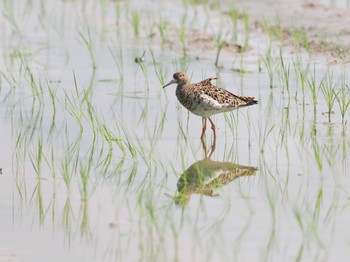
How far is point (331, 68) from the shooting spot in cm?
1104

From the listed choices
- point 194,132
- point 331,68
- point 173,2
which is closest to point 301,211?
point 194,132

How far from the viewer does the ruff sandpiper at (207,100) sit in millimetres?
9086

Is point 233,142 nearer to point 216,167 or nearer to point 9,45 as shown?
point 216,167

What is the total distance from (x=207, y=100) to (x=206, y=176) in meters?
1.48

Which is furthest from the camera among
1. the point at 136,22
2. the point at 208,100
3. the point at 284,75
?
the point at 136,22

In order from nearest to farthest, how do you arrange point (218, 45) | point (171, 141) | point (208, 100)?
point (171, 141) < point (208, 100) < point (218, 45)

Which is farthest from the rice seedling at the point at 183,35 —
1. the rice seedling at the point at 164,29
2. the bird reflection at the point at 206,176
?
the bird reflection at the point at 206,176

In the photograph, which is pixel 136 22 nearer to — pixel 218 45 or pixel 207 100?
pixel 218 45

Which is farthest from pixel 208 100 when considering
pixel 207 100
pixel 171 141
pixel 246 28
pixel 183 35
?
pixel 246 28

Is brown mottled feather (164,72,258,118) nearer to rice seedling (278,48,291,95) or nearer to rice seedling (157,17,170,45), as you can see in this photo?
rice seedling (278,48,291,95)

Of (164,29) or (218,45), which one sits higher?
(164,29)

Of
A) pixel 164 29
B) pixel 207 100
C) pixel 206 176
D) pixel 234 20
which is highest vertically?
pixel 234 20

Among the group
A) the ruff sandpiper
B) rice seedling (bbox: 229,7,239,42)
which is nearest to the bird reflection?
the ruff sandpiper

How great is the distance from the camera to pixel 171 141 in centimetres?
872
